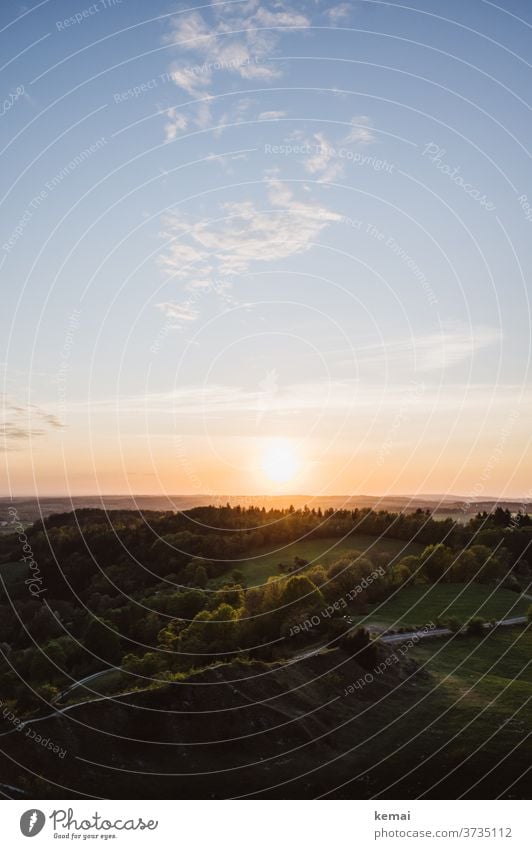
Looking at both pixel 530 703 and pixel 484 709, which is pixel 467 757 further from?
pixel 530 703

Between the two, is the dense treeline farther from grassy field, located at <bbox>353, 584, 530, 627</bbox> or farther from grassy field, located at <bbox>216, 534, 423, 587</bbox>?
grassy field, located at <bbox>353, 584, 530, 627</bbox>

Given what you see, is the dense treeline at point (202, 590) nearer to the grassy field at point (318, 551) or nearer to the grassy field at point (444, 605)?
the grassy field at point (318, 551)

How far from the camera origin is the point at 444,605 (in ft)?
316

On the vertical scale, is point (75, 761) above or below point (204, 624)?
below

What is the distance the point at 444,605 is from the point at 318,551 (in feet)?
204

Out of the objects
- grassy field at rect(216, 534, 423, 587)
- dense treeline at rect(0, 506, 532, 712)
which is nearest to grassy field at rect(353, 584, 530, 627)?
dense treeline at rect(0, 506, 532, 712)

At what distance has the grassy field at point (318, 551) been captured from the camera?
468ft

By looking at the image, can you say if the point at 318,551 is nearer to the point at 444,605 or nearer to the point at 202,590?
the point at 202,590

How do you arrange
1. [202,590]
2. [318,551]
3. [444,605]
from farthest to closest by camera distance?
[318,551] → [202,590] → [444,605]

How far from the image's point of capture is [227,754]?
1603 inches

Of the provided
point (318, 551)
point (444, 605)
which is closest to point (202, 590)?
point (444, 605)
